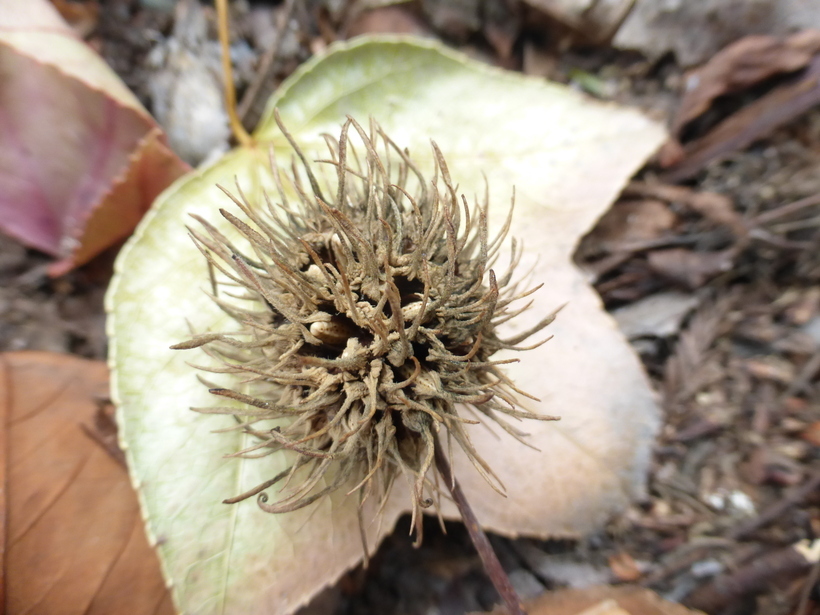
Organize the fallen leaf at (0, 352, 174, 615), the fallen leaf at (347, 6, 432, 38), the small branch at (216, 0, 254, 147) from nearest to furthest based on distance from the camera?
the fallen leaf at (0, 352, 174, 615)
the small branch at (216, 0, 254, 147)
the fallen leaf at (347, 6, 432, 38)

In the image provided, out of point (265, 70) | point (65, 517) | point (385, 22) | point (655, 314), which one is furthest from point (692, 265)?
point (65, 517)

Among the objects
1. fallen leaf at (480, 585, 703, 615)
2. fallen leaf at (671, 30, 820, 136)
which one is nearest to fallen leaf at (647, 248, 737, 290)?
fallen leaf at (671, 30, 820, 136)

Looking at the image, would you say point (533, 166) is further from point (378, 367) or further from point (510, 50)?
point (378, 367)

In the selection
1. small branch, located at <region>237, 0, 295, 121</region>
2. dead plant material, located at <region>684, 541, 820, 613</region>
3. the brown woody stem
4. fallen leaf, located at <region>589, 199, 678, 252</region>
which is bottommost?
dead plant material, located at <region>684, 541, 820, 613</region>

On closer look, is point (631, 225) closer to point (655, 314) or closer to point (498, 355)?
point (655, 314)

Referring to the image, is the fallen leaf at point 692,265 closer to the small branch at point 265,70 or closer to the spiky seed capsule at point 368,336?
the spiky seed capsule at point 368,336

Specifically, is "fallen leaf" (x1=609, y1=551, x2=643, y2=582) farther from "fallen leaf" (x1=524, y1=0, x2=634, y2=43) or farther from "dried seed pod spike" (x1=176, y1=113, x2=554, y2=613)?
"fallen leaf" (x1=524, y1=0, x2=634, y2=43)
